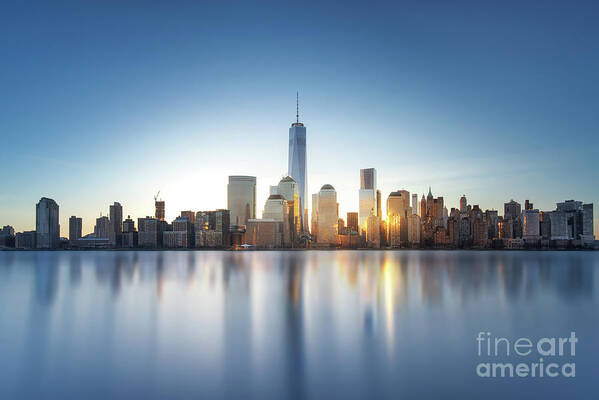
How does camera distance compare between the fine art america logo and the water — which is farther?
the fine art america logo

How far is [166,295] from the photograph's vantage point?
160 ft

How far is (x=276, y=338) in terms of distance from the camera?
25672mm

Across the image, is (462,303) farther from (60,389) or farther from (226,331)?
(60,389)

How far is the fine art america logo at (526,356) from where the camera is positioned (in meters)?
18.3

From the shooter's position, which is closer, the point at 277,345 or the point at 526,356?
the point at 526,356

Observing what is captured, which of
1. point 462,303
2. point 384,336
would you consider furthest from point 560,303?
point 384,336

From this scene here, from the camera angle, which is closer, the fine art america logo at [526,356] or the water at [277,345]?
the water at [277,345]

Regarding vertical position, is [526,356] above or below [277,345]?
above

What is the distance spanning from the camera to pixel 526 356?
21016 millimetres

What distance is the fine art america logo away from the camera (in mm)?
18328

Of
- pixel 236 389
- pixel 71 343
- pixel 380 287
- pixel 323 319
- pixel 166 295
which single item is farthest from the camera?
pixel 380 287

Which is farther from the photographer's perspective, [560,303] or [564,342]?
[560,303]

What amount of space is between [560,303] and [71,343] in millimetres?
43861

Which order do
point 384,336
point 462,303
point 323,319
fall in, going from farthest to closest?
point 462,303, point 323,319, point 384,336
